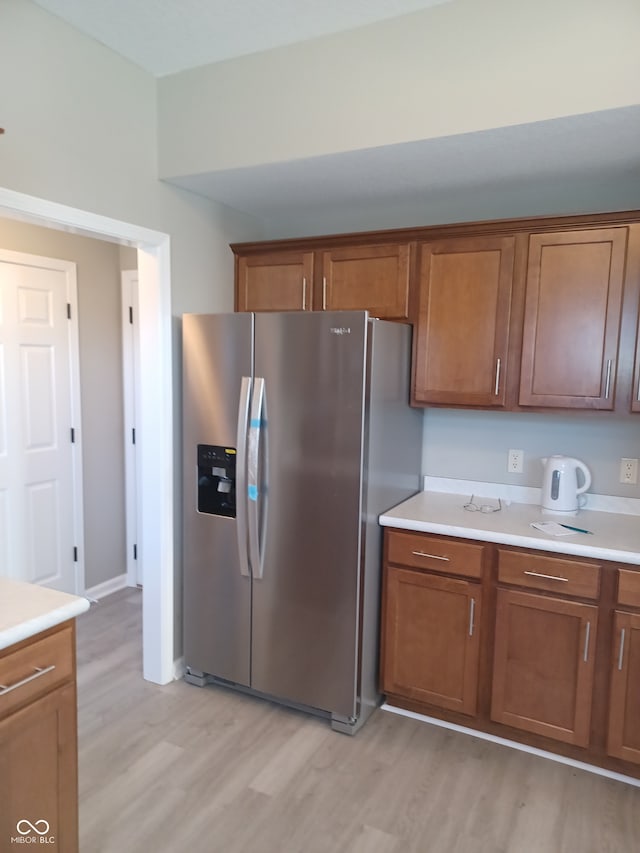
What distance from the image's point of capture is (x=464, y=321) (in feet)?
8.58

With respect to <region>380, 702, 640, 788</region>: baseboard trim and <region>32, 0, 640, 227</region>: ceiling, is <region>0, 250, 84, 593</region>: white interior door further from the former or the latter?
<region>380, 702, 640, 788</region>: baseboard trim

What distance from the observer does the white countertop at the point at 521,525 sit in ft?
7.23

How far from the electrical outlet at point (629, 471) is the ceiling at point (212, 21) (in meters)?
1.97

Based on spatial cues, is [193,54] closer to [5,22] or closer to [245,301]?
[5,22]

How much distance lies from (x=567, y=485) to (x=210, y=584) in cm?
169

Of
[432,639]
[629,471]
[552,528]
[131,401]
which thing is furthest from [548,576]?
[131,401]

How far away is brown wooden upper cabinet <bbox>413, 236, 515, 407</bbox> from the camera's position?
2537 millimetres

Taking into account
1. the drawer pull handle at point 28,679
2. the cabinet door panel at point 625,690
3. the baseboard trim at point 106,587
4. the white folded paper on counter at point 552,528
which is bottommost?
the baseboard trim at point 106,587

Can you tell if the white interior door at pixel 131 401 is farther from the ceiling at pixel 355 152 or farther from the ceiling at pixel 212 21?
the ceiling at pixel 212 21

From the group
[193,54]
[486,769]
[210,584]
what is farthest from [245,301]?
[486,769]

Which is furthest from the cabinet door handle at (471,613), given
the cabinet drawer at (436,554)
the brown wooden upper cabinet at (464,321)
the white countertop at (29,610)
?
the white countertop at (29,610)

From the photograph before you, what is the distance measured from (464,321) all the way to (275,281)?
101 centimetres

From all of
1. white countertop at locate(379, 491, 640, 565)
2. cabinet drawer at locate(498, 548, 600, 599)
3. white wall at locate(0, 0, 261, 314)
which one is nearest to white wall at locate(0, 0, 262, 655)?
white wall at locate(0, 0, 261, 314)

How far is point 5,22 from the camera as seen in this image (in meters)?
2.01
